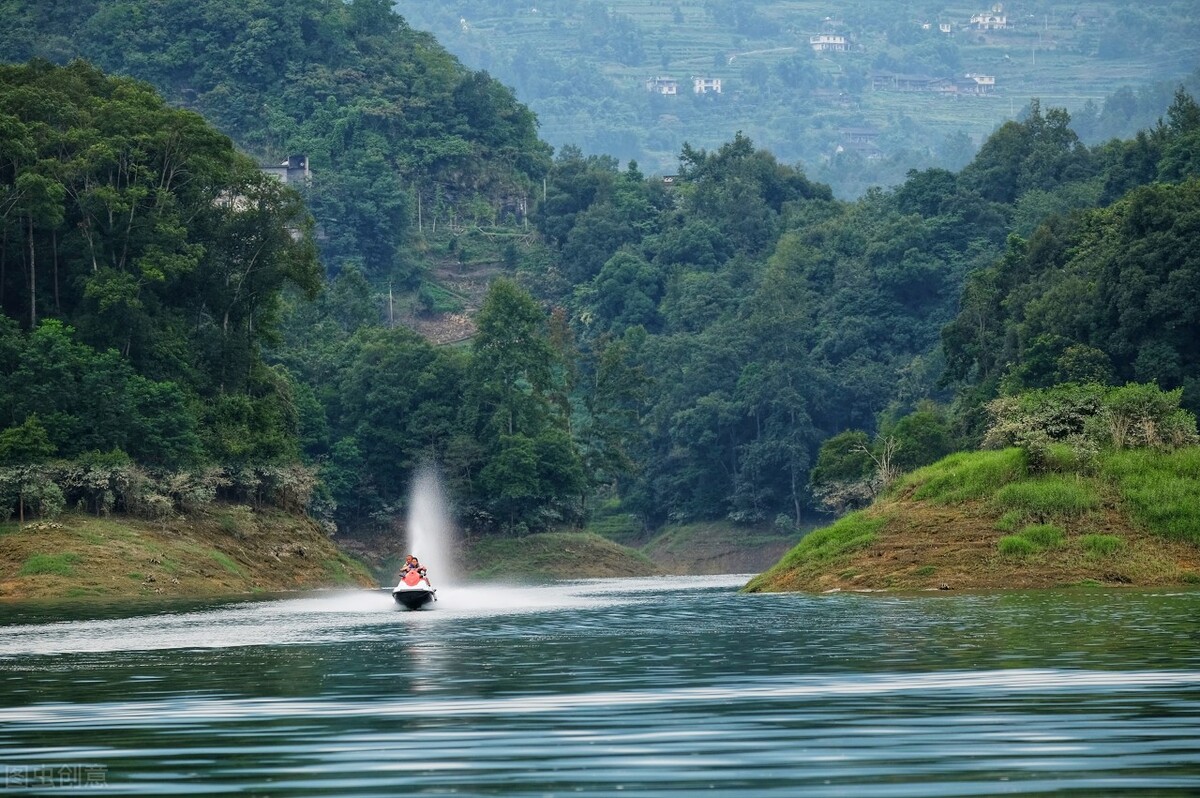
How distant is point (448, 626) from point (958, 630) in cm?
1505

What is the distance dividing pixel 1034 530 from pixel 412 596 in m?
18.5

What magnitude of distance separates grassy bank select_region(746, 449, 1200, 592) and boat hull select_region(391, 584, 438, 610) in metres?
11.6

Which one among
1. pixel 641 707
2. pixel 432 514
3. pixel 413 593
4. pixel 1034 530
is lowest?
pixel 432 514

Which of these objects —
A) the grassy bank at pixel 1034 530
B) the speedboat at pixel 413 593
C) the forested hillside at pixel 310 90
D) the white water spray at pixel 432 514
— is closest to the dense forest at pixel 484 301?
the forested hillside at pixel 310 90

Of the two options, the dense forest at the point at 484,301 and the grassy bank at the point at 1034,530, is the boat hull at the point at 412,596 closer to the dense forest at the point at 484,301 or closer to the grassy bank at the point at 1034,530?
the grassy bank at the point at 1034,530

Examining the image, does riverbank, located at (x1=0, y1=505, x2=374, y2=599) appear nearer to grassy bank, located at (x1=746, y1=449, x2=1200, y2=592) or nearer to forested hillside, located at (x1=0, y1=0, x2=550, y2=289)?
grassy bank, located at (x1=746, y1=449, x2=1200, y2=592)

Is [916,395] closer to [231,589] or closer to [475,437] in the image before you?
[475,437]

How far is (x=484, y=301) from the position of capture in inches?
6447

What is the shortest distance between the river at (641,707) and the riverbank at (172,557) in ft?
87.7

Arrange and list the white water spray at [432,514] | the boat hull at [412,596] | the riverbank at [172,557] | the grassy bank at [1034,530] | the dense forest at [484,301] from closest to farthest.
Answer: the grassy bank at [1034,530], the boat hull at [412,596], the riverbank at [172,557], the dense forest at [484,301], the white water spray at [432,514]

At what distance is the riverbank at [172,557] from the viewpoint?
72.5m

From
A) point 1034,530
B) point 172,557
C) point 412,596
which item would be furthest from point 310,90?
point 1034,530

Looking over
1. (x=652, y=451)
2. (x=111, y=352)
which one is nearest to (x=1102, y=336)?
(x=111, y=352)

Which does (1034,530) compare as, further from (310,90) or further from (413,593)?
(310,90)
